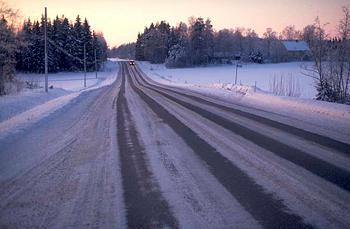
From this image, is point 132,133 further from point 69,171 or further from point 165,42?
point 165,42

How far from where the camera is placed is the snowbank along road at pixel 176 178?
5250mm

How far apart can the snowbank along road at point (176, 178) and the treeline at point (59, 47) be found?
81.0 m

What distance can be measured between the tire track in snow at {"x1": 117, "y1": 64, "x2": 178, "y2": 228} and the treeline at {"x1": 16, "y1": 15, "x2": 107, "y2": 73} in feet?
271

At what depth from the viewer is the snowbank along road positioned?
5250 mm

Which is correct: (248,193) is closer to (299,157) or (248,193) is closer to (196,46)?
(299,157)

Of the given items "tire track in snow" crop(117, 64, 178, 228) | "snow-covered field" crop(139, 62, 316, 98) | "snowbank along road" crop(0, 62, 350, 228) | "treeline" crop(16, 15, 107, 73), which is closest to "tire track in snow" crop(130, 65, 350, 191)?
"snowbank along road" crop(0, 62, 350, 228)

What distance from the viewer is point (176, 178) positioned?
700 cm

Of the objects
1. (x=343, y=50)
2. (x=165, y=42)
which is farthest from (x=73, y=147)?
(x=165, y=42)

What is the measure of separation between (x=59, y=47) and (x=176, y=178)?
90.2 metres

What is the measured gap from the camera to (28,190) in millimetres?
6609

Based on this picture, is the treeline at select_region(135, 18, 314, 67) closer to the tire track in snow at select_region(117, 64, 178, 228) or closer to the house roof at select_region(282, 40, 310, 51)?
the house roof at select_region(282, 40, 310, 51)

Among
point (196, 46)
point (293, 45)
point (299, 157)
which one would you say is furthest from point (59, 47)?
point (293, 45)

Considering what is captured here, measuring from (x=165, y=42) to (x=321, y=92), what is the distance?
123 meters

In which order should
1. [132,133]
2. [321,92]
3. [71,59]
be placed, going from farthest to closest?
1. [71,59]
2. [321,92]
3. [132,133]
